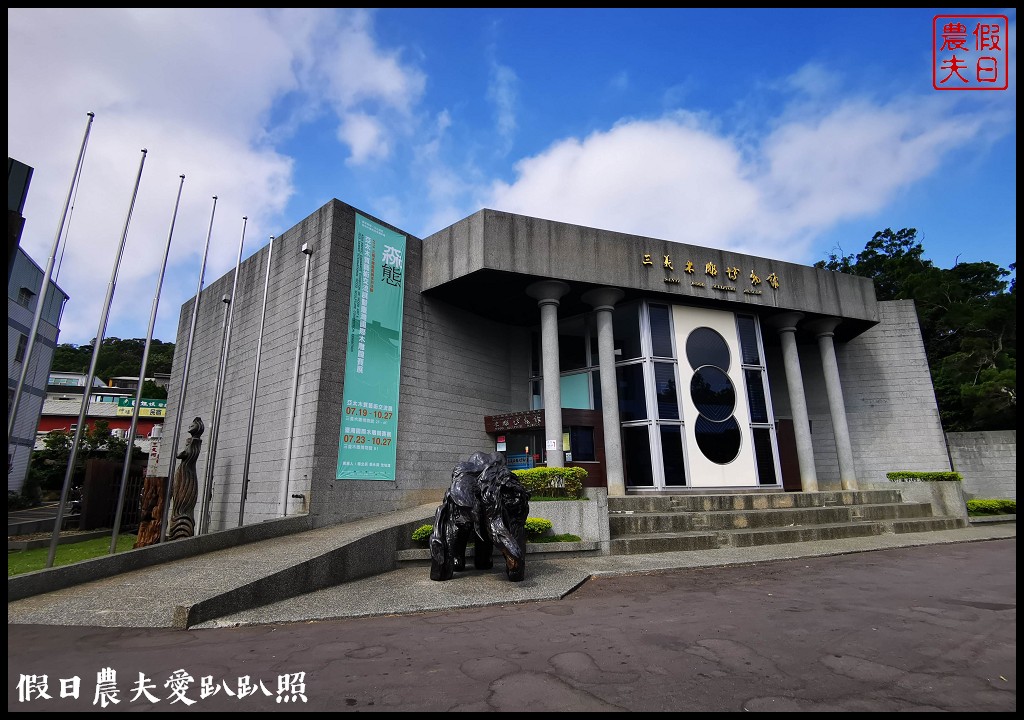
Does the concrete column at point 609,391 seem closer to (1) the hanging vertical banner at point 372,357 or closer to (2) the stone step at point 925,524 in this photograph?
(1) the hanging vertical banner at point 372,357

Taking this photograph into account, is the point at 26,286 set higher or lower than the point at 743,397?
higher

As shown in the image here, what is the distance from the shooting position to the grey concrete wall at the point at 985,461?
1734 cm

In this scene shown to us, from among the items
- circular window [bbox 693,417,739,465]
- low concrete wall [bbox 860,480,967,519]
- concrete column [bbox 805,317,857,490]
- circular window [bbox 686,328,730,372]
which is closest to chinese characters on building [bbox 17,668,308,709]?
circular window [bbox 693,417,739,465]

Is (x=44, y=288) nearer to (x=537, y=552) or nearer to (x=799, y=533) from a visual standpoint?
(x=537, y=552)

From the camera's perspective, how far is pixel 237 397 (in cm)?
1474

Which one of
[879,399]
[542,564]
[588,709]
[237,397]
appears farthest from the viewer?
[879,399]

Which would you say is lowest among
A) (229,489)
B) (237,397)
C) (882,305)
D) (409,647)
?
(409,647)

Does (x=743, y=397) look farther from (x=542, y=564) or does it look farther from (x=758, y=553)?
(x=542, y=564)

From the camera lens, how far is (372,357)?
500 inches

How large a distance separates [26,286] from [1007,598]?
104ft

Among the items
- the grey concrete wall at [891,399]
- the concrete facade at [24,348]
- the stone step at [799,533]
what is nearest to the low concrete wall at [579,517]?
the stone step at [799,533]

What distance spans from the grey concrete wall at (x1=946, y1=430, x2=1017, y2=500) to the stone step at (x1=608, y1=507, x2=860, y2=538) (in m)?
8.31

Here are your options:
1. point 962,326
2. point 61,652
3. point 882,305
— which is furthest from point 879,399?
point 61,652

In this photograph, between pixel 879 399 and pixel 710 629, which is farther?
pixel 879 399
